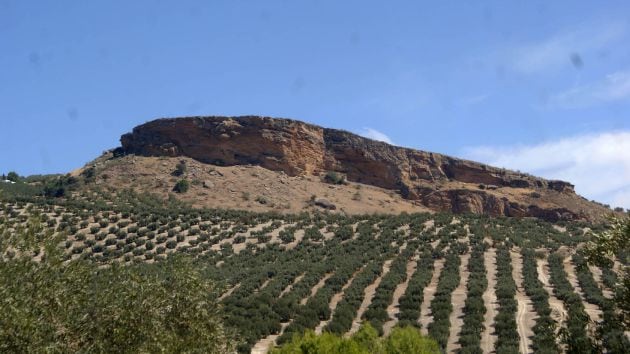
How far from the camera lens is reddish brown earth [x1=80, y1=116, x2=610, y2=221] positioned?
69.1 m

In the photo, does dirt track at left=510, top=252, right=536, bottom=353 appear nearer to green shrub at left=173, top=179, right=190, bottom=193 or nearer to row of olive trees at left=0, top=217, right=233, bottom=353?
row of olive trees at left=0, top=217, right=233, bottom=353

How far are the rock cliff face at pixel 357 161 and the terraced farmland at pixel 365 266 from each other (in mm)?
13824

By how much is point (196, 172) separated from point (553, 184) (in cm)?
4325

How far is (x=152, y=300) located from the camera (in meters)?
12.5

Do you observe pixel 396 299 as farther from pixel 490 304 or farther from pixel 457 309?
pixel 490 304

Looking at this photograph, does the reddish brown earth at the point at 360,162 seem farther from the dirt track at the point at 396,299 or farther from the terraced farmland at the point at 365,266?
the dirt track at the point at 396,299

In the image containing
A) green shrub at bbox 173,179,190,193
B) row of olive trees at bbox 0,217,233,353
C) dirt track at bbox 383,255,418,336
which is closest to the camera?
row of olive trees at bbox 0,217,233,353

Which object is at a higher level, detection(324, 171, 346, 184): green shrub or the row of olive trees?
detection(324, 171, 346, 184): green shrub

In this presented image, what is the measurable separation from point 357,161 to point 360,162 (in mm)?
384

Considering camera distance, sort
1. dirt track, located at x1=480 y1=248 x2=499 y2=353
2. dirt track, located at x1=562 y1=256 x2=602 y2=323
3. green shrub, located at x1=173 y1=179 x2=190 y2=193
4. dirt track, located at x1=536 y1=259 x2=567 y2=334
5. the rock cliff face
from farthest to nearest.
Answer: the rock cliff face, green shrub, located at x1=173 y1=179 x2=190 y2=193, dirt track, located at x1=536 y1=259 x2=567 y2=334, dirt track, located at x1=562 y1=256 x2=602 y2=323, dirt track, located at x1=480 y1=248 x2=499 y2=353

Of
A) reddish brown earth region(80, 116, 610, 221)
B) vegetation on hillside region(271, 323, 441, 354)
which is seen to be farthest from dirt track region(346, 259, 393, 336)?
reddish brown earth region(80, 116, 610, 221)

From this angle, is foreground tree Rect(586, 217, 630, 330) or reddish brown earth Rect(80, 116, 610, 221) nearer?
foreground tree Rect(586, 217, 630, 330)

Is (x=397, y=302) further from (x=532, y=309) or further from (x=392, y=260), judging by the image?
(x=392, y=260)

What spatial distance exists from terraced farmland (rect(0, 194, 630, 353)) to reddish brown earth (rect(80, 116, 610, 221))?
537 inches
